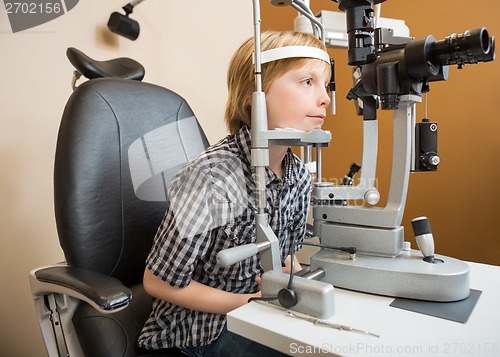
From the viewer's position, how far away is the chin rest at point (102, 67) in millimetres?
880

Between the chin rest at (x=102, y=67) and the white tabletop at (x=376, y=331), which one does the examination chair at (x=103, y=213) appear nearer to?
the chin rest at (x=102, y=67)

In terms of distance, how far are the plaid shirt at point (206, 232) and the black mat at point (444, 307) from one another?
0.32 meters

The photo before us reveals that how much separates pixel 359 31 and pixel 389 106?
0.16 metres

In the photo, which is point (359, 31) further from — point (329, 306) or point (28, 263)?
point (28, 263)

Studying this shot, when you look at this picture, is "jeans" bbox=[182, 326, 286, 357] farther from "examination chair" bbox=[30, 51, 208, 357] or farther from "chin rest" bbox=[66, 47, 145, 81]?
"chin rest" bbox=[66, 47, 145, 81]

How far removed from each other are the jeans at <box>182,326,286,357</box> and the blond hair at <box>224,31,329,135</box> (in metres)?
0.46

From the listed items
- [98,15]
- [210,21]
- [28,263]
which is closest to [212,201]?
[28,263]

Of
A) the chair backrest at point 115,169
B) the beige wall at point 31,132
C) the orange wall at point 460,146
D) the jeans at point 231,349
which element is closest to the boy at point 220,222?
the jeans at point 231,349

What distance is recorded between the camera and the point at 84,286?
2.12ft

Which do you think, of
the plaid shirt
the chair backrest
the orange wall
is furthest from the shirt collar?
the orange wall

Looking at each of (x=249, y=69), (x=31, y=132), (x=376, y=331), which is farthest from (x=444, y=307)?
(x=31, y=132)

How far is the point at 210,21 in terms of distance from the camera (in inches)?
62.8

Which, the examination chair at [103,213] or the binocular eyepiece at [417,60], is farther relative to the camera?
the examination chair at [103,213]

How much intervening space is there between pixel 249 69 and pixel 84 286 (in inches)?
21.9
